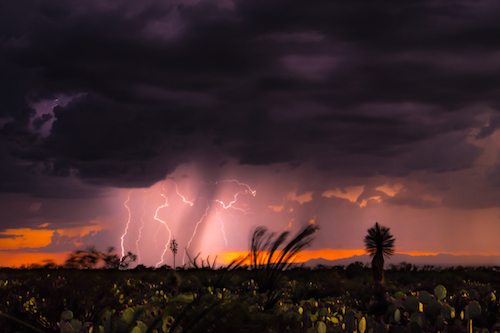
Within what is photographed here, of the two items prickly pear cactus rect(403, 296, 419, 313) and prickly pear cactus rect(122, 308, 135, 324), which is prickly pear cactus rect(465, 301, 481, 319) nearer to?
prickly pear cactus rect(403, 296, 419, 313)

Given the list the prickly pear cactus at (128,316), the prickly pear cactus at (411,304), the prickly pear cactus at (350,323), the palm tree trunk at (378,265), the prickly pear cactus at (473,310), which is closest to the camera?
the prickly pear cactus at (128,316)

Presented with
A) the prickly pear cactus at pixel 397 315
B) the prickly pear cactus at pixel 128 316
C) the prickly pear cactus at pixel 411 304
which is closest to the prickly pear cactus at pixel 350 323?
the prickly pear cactus at pixel 397 315

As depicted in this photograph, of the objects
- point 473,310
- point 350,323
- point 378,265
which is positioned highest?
point 378,265

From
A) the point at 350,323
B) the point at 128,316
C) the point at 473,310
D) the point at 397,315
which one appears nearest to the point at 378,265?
the point at 473,310

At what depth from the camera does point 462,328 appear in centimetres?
456

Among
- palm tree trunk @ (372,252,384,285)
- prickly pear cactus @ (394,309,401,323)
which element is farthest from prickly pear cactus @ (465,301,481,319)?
palm tree trunk @ (372,252,384,285)

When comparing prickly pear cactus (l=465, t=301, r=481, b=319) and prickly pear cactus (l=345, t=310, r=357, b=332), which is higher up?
prickly pear cactus (l=465, t=301, r=481, b=319)

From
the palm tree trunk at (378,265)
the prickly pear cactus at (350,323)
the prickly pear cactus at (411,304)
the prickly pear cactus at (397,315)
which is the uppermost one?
the palm tree trunk at (378,265)

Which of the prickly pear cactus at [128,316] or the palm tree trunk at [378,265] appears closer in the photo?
the prickly pear cactus at [128,316]

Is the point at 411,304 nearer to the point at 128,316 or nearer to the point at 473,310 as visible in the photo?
the point at 473,310

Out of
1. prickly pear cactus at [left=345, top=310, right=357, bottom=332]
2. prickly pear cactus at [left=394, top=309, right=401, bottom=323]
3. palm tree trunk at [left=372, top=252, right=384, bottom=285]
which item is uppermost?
palm tree trunk at [left=372, top=252, right=384, bottom=285]

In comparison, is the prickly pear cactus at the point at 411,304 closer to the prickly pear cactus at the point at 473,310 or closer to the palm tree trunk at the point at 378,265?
the prickly pear cactus at the point at 473,310

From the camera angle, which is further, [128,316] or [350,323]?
[350,323]

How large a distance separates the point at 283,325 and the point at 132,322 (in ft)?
4.61
